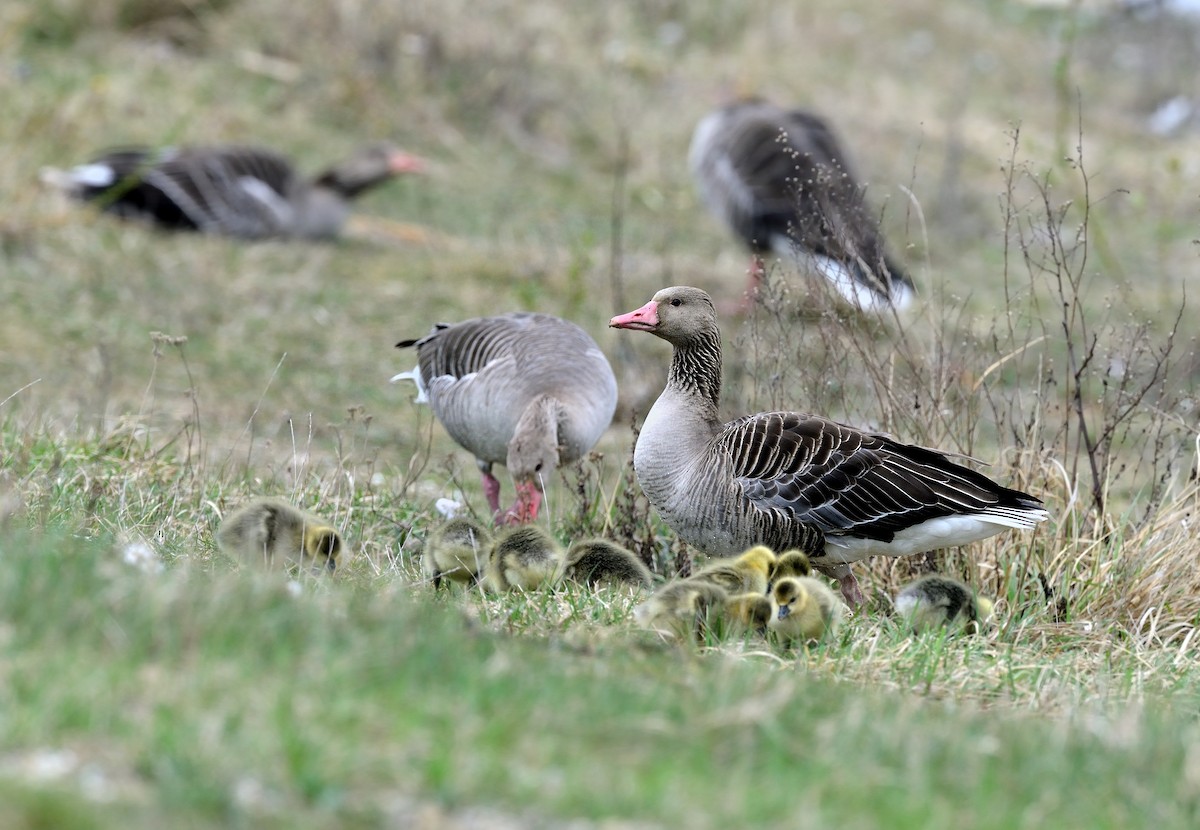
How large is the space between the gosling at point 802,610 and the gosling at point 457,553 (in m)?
1.40

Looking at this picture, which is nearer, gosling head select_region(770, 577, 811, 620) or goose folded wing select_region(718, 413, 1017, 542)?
gosling head select_region(770, 577, 811, 620)

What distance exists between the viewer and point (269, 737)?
3.41 meters

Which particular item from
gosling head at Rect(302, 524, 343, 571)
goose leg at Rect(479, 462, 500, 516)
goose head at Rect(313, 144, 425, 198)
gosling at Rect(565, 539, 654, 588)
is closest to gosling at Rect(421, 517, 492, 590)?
gosling at Rect(565, 539, 654, 588)

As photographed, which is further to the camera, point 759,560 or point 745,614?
point 759,560

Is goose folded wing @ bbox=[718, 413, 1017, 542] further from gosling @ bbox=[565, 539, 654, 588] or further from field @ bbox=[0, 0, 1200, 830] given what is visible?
gosling @ bbox=[565, 539, 654, 588]

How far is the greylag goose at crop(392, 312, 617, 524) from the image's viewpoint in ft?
24.4

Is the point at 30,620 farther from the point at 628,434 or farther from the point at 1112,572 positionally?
the point at 628,434

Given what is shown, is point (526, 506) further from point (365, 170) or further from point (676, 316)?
point (365, 170)

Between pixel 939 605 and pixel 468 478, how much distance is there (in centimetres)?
422

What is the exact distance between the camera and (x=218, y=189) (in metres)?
13.2

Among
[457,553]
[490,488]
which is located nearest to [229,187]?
[490,488]

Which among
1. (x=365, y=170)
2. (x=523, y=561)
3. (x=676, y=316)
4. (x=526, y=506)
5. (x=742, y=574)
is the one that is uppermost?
(x=676, y=316)

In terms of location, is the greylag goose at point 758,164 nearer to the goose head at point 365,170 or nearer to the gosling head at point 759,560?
the goose head at point 365,170

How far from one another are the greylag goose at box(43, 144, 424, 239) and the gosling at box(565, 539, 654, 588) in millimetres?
7491
